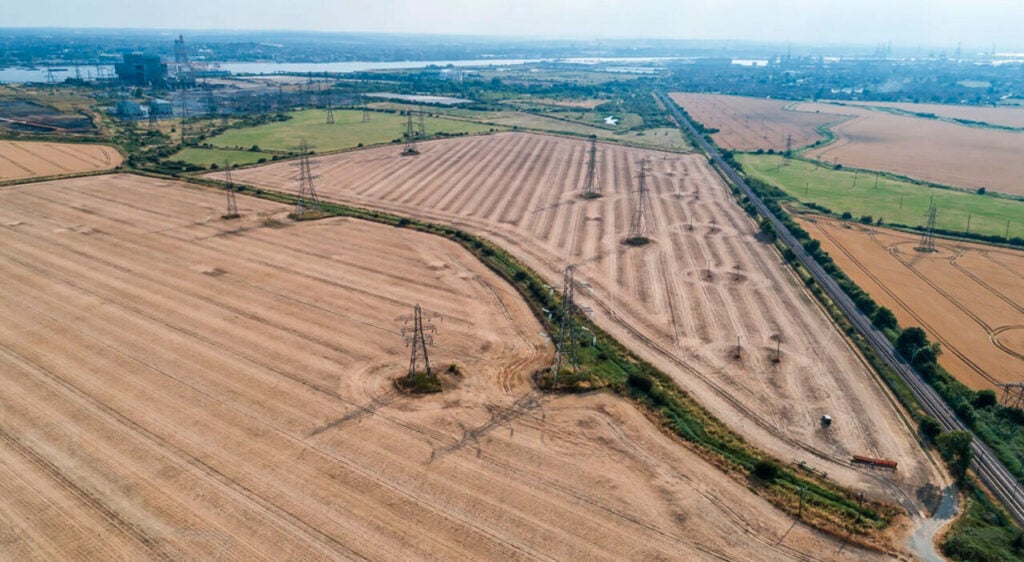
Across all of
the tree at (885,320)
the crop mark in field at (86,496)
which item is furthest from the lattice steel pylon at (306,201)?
the tree at (885,320)

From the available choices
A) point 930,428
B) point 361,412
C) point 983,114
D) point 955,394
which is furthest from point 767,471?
point 983,114

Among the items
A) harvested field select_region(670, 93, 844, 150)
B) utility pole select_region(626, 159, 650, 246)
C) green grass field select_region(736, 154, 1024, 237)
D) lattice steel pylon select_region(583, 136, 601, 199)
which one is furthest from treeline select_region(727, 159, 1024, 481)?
harvested field select_region(670, 93, 844, 150)

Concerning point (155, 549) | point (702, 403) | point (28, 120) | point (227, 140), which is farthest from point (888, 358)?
point (28, 120)

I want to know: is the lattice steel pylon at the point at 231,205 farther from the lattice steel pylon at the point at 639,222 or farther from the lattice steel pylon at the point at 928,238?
the lattice steel pylon at the point at 928,238

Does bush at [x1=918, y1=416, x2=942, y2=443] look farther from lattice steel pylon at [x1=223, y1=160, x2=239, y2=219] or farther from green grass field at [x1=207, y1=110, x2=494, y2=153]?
green grass field at [x1=207, y1=110, x2=494, y2=153]

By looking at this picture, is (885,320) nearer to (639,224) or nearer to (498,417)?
(639,224)

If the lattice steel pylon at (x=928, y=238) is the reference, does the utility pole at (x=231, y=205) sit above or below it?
above

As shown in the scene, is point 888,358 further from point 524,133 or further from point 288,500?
point 524,133
